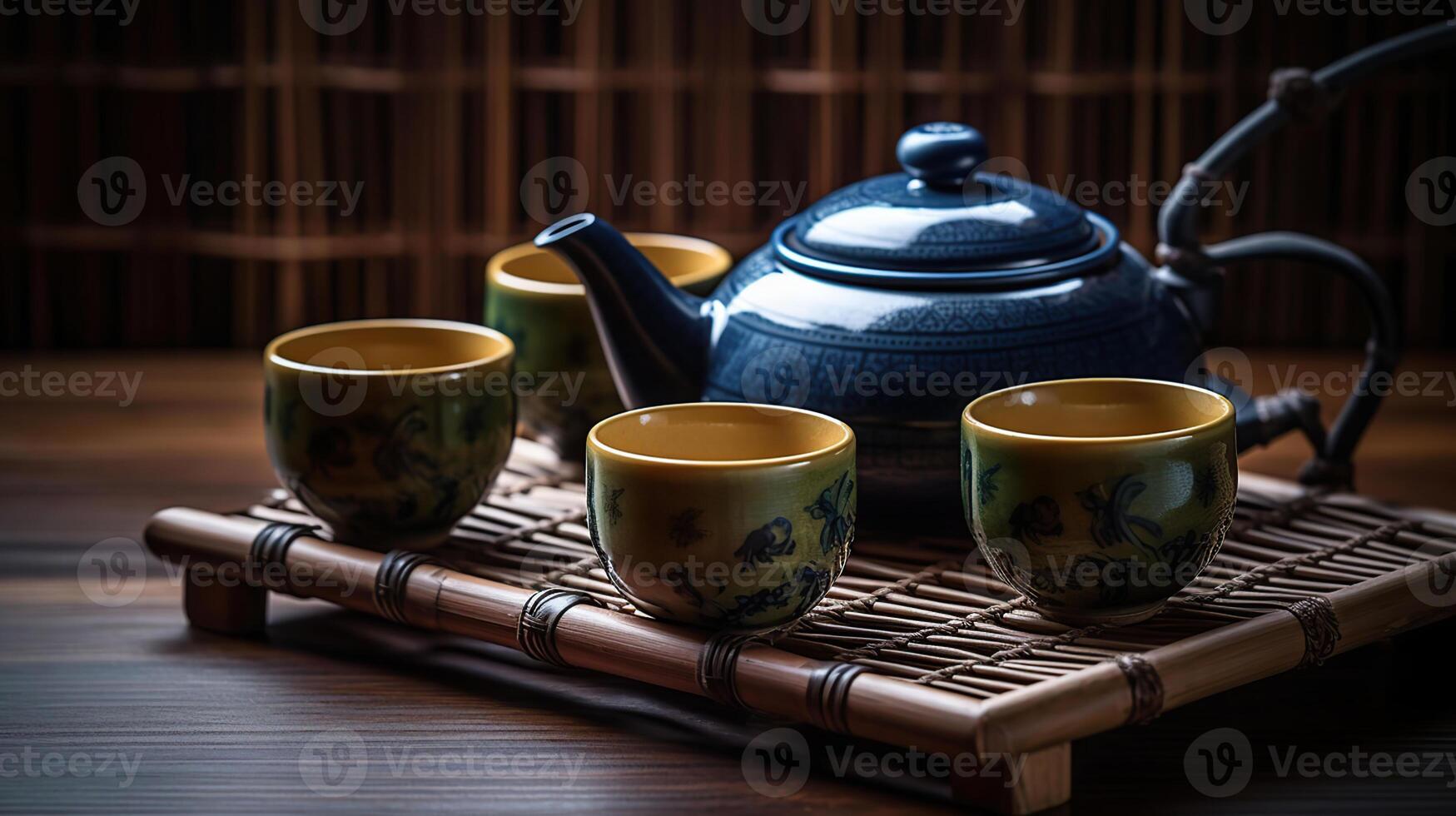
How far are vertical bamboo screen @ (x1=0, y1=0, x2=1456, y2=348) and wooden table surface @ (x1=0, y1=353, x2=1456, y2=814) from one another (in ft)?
1.73

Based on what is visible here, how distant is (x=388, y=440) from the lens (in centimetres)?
82

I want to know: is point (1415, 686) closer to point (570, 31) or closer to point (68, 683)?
point (68, 683)

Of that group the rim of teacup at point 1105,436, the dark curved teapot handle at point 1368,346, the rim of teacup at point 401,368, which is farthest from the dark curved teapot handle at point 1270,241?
the rim of teacup at point 401,368

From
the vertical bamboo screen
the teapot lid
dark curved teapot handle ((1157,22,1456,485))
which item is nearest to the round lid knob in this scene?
the teapot lid

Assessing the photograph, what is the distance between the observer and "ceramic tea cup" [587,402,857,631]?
68cm

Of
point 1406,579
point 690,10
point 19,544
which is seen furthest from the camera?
point 690,10

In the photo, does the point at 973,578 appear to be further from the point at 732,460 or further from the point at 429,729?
the point at 429,729

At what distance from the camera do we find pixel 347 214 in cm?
146

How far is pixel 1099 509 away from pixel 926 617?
0.11m

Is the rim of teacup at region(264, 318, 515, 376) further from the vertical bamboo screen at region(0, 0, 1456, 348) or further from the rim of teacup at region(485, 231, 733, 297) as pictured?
the vertical bamboo screen at region(0, 0, 1456, 348)

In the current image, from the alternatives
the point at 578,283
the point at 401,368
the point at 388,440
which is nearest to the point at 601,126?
the point at 578,283

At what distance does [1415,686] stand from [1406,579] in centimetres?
5

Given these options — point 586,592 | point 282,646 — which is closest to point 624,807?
point 586,592

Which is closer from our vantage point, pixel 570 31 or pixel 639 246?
pixel 639 246
